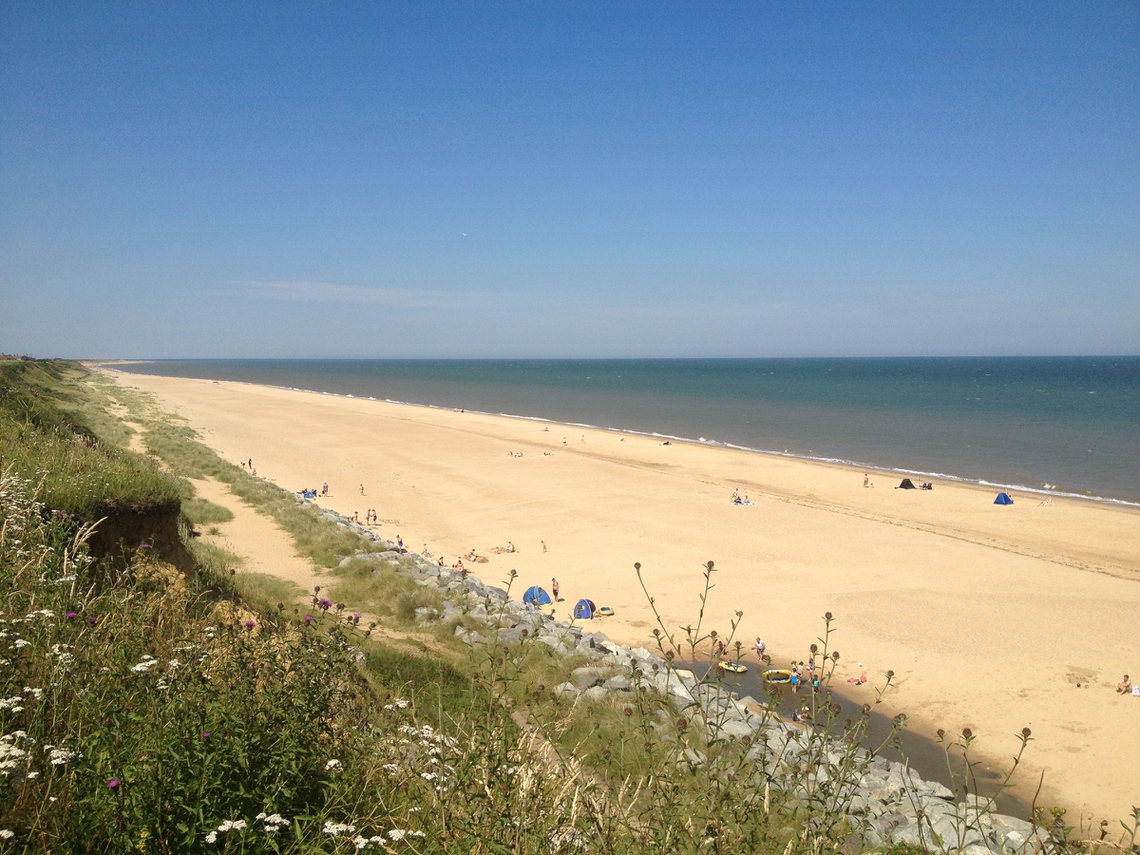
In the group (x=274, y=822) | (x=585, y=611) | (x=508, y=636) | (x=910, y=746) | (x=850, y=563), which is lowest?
(x=910, y=746)

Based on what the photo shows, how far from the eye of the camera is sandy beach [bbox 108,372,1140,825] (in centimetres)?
1022

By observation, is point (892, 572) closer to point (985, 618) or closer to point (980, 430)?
point (985, 618)

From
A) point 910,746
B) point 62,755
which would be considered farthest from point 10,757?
point 910,746

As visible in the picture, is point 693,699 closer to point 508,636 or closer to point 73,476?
point 508,636

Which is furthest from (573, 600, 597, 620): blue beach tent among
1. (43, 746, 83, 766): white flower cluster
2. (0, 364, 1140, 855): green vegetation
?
(43, 746, 83, 766): white flower cluster

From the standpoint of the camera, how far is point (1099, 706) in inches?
404

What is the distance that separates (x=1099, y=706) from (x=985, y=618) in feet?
11.2

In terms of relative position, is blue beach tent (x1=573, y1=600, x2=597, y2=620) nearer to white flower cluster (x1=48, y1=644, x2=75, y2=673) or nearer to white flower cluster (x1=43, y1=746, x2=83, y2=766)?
white flower cluster (x1=48, y1=644, x2=75, y2=673)

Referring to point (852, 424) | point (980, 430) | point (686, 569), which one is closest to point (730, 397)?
point (852, 424)

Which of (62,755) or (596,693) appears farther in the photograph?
(596,693)

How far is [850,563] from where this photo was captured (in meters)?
17.0

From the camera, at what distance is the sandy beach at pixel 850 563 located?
33.5ft

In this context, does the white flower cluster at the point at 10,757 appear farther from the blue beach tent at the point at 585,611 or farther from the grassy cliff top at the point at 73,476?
the blue beach tent at the point at 585,611

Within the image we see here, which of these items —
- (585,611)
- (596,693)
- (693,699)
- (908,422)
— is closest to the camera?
(693,699)
